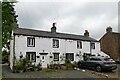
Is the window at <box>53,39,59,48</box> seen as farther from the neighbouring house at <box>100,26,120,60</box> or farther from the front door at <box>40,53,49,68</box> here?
the neighbouring house at <box>100,26,120,60</box>

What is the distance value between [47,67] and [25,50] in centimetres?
400

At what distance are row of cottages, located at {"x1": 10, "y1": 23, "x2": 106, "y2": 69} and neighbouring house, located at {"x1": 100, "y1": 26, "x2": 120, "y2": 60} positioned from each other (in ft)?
31.5

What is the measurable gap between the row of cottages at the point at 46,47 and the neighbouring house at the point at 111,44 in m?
9.61

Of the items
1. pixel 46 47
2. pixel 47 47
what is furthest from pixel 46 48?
pixel 47 47

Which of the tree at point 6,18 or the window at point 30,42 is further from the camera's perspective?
the window at point 30,42

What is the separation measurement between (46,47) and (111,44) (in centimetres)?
2008

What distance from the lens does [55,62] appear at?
36.4m

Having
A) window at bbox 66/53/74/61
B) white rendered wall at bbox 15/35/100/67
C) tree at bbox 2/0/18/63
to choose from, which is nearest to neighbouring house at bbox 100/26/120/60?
white rendered wall at bbox 15/35/100/67

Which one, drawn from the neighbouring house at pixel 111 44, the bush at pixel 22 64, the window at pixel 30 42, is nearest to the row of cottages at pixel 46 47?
the window at pixel 30 42

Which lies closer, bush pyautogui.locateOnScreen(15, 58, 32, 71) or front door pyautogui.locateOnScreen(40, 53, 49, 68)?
bush pyautogui.locateOnScreen(15, 58, 32, 71)

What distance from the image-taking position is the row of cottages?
33.0m

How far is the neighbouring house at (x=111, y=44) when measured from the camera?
50.7 metres

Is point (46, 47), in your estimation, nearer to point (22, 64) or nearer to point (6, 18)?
point (22, 64)

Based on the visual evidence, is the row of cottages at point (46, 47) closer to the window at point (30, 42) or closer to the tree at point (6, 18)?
the window at point (30, 42)
